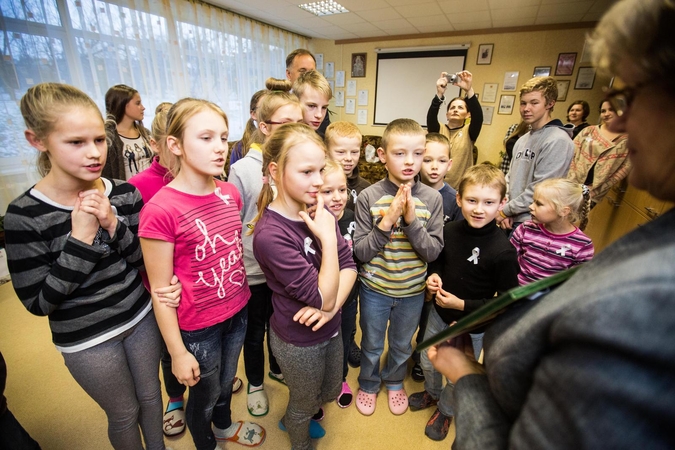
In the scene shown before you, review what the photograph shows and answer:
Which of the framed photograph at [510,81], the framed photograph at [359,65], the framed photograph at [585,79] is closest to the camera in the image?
the framed photograph at [585,79]

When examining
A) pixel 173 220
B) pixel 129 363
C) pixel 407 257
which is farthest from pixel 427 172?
pixel 129 363

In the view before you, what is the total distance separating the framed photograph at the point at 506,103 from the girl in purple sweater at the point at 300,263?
16.8ft

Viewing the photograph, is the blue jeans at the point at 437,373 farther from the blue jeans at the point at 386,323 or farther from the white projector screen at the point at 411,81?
the white projector screen at the point at 411,81

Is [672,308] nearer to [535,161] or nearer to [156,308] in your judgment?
[156,308]

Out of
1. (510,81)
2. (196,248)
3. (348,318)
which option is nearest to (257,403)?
(348,318)

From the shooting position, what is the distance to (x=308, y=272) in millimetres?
958

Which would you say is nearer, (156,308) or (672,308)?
(672,308)

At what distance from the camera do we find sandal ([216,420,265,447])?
1423 millimetres

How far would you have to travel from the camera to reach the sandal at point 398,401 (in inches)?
63.8

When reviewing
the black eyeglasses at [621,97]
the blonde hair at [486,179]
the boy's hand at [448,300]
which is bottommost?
the boy's hand at [448,300]

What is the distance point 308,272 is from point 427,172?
1.07 m

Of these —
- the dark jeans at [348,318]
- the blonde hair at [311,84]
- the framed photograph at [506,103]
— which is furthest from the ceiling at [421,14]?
the dark jeans at [348,318]

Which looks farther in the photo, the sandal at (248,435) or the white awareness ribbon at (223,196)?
the sandal at (248,435)

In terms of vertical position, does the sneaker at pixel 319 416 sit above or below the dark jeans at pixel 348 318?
below
